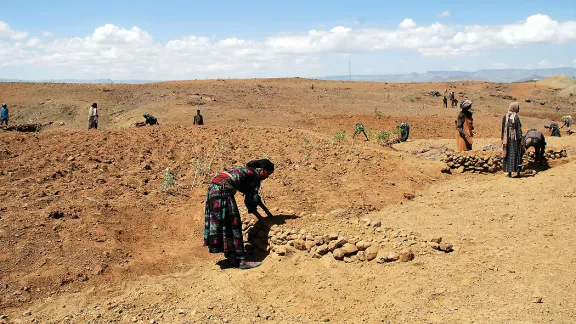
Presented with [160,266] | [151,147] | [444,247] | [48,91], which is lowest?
[160,266]

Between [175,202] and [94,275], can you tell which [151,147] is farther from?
[94,275]

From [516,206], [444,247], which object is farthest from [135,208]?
[516,206]

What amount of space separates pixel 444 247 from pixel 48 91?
3087cm

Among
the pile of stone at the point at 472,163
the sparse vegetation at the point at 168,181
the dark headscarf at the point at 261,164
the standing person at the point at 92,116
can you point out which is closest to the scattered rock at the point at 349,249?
the dark headscarf at the point at 261,164

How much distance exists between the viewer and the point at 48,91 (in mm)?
29609

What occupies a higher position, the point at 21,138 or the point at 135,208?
the point at 21,138

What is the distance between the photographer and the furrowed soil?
448 centimetres

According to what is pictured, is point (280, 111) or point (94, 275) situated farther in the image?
point (280, 111)

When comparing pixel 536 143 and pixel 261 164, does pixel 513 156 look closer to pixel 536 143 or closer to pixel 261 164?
pixel 536 143

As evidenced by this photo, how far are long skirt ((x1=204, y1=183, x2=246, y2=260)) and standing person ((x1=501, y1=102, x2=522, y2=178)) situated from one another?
5.66 m

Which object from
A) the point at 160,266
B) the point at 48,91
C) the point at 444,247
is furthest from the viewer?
the point at 48,91

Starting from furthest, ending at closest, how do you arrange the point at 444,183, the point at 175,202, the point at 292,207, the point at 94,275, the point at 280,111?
the point at 280,111 < the point at 444,183 < the point at 175,202 < the point at 292,207 < the point at 94,275

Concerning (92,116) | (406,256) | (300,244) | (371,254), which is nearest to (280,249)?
(300,244)

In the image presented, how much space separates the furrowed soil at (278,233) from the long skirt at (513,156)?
0.97ft
